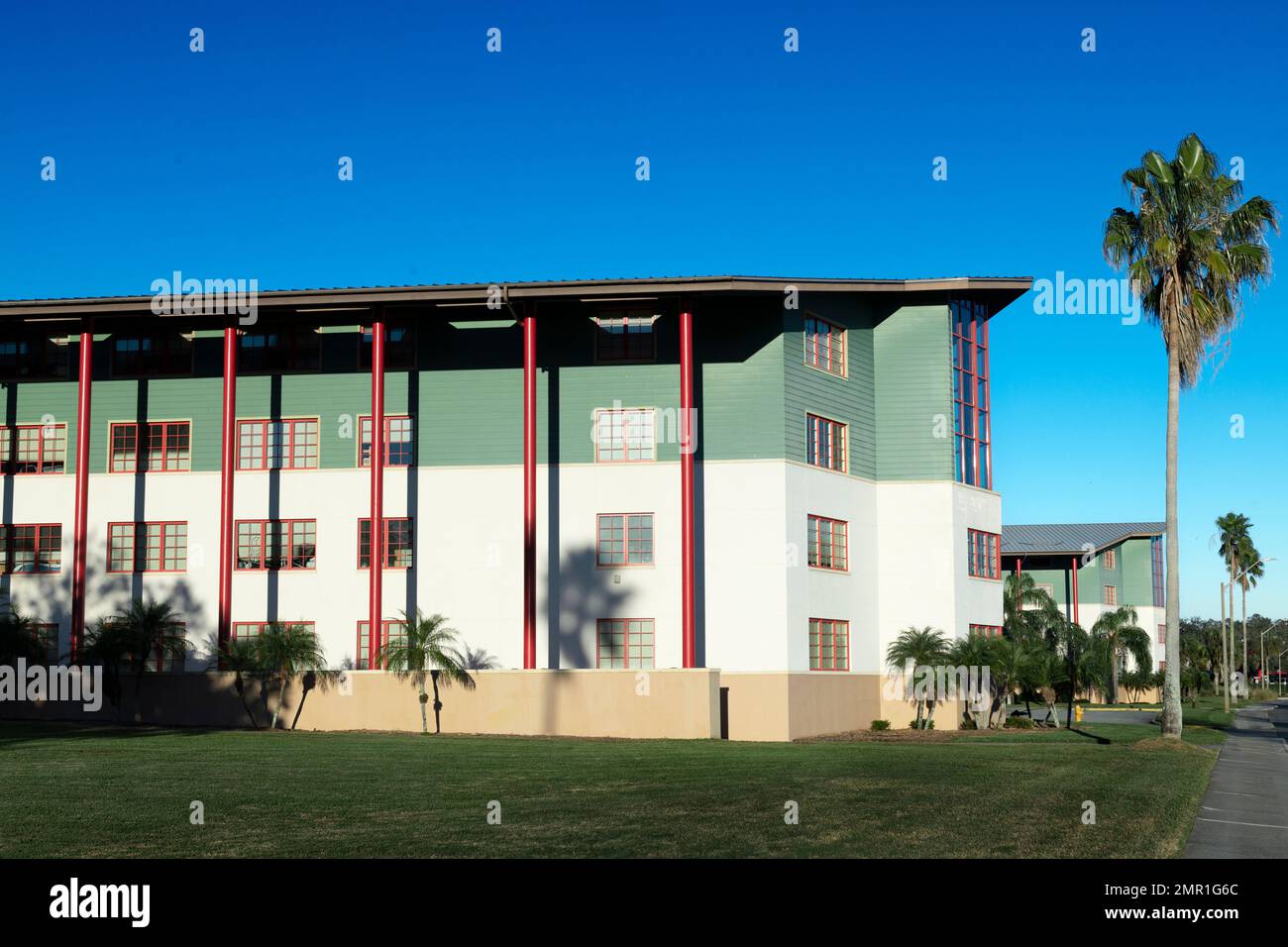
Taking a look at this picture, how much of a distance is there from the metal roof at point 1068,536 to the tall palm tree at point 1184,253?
48.6 metres

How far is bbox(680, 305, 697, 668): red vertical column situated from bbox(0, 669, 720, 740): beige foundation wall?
133cm

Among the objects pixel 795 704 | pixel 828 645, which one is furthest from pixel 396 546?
pixel 828 645

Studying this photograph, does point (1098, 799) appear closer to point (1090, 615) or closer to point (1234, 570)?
point (1090, 615)

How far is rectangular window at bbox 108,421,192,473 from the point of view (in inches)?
1711

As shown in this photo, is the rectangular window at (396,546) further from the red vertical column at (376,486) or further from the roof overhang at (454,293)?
the roof overhang at (454,293)

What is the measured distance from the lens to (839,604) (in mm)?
42781

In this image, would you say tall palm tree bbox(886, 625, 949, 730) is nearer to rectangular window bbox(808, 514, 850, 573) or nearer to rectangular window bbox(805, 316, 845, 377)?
rectangular window bbox(808, 514, 850, 573)

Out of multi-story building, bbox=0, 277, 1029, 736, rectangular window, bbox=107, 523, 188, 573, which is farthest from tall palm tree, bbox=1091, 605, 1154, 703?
rectangular window, bbox=107, 523, 188, 573

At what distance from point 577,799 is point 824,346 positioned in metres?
27.1

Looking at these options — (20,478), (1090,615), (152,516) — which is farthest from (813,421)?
(1090,615)

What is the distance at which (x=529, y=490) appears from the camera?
127 ft

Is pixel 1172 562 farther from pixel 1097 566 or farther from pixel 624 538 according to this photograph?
pixel 1097 566

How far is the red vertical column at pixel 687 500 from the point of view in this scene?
38.2 m
